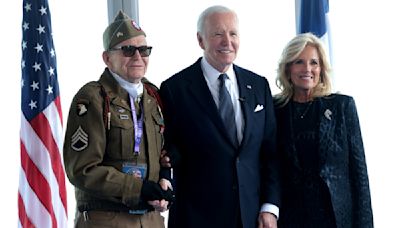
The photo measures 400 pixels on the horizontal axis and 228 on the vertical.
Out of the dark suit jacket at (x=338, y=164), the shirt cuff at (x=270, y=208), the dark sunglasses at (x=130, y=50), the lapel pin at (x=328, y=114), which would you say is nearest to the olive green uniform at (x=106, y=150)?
the dark sunglasses at (x=130, y=50)

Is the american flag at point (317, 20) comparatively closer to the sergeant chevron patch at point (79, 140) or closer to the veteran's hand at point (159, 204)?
the veteran's hand at point (159, 204)

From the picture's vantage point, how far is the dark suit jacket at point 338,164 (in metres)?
2.52

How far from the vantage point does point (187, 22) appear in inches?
160

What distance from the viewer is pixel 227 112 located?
8.03ft

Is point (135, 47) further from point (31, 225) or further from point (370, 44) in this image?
point (370, 44)

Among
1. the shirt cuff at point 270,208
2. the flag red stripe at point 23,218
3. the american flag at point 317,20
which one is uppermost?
the american flag at point 317,20

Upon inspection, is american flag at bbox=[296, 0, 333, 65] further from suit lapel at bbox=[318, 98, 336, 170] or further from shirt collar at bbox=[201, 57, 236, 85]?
shirt collar at bbox=[201, 57, 236, 85]

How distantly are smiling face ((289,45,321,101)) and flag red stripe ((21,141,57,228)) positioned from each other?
158 centimetres

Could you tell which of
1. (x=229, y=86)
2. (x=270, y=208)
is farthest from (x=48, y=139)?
(x=270, y=208)

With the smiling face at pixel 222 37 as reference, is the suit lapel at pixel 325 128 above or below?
below

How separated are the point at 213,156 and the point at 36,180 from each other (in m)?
1.36

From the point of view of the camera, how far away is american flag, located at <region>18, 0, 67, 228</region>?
3324 millimetres

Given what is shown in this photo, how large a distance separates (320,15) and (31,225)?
2160 mm

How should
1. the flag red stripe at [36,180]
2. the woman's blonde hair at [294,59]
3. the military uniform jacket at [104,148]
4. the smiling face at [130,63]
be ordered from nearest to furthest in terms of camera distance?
1. the military uniform jacket at [104,148]
2. the smiling face at [130,63]
3. the woman's blonde hair at [294,59]
4. the flag red stripe at [36,180]
